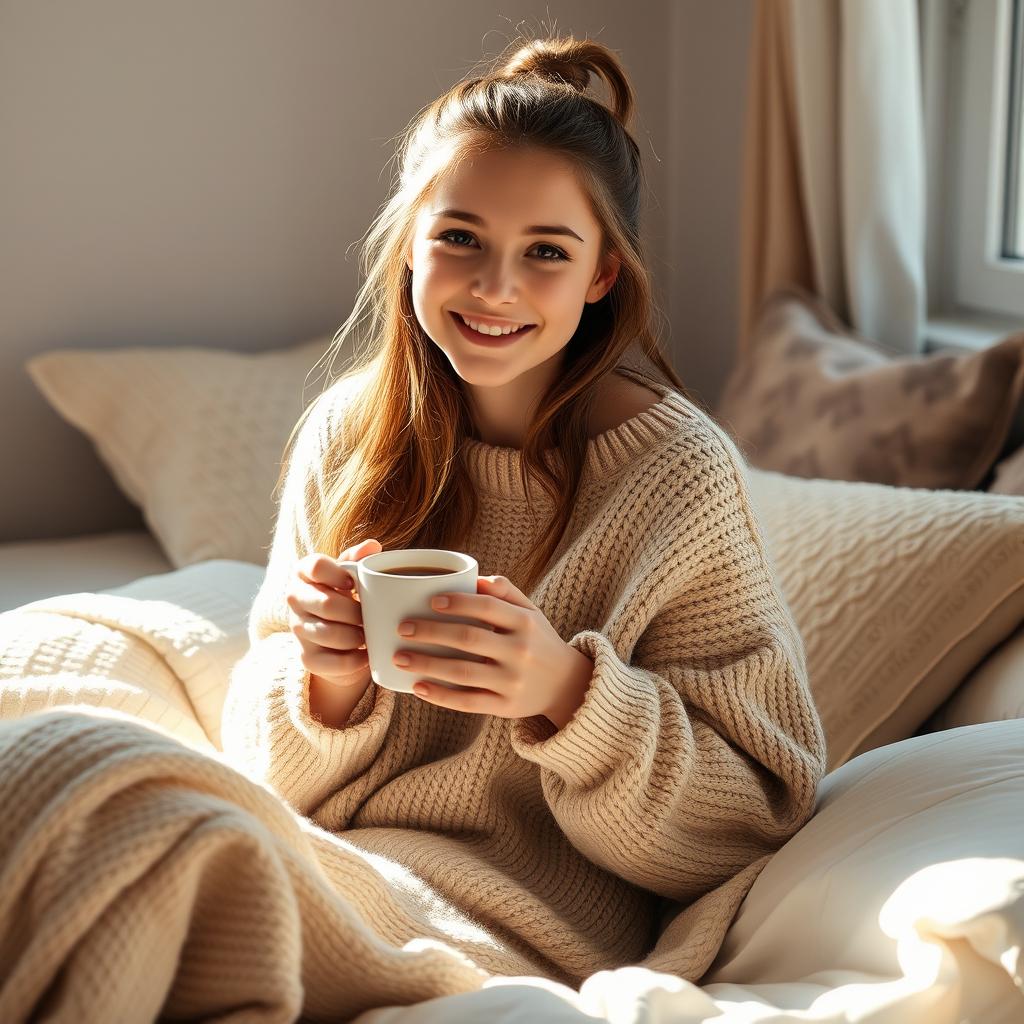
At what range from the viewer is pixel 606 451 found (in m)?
1.27

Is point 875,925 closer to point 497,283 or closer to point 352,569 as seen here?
point 352,569

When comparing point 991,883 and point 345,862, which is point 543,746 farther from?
point 991,883

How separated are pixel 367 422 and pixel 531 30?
150 centimetres

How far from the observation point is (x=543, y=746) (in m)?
1.07

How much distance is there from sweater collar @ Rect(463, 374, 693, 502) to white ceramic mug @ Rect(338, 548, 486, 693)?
309mm

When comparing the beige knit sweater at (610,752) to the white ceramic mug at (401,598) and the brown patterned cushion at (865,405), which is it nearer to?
the white ceramic mug at (401,598)

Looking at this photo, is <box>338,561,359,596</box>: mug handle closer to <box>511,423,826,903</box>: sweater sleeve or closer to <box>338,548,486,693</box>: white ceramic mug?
<box>338,548,486,693</box>: white ceramic mug

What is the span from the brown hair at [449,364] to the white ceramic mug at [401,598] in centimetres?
29

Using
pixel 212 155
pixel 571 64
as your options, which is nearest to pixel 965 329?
pixel 571 64

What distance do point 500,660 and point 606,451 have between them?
335mm

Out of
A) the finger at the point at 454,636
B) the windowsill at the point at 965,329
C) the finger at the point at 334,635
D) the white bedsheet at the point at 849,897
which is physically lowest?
the white bedsheet at the point at 849,897

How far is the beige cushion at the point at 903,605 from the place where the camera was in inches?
56.7

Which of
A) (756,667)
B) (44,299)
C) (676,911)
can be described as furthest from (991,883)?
(44,299)

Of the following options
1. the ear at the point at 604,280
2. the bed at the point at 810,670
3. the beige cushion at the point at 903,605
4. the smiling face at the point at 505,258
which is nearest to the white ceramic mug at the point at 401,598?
the bed at the point at 810,670
